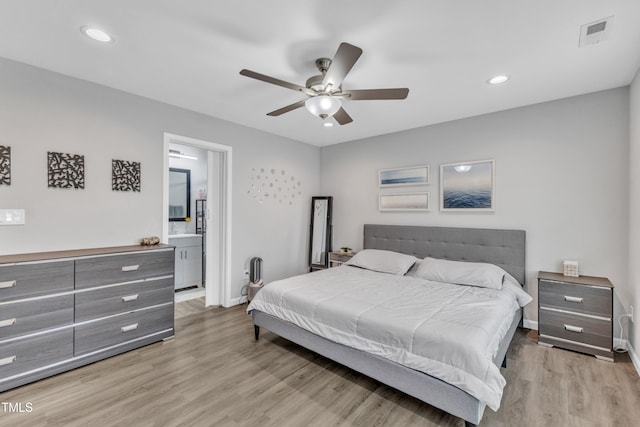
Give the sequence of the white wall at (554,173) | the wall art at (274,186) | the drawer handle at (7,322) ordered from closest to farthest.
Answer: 1. the drawer handle at (7,322)
2. the white wall at (554,173)
3. the wall art at (274,186)

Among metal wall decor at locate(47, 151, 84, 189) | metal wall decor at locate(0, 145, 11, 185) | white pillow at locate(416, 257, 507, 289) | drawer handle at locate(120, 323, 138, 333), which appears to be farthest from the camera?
white pillow at locate(416, 257, 507, 289)

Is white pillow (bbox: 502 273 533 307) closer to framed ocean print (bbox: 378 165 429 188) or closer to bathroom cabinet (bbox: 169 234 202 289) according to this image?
framed ocean print (bbox: 378 165 429 188)

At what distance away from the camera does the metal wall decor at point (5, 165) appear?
7.89ft

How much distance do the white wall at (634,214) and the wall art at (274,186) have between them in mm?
4048

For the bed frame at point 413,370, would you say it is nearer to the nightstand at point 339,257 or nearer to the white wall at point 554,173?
the white wall at point 554,173

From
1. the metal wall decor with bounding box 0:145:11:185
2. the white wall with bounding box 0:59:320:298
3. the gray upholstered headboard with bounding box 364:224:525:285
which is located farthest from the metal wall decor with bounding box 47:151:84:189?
the gray upholstered headboard with bounding box 364:224:525:285

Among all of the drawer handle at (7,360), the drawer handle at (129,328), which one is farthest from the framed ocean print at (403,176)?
the drawer handle at (7,360)

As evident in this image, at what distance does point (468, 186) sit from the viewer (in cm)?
382

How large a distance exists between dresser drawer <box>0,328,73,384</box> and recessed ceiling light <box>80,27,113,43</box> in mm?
2320

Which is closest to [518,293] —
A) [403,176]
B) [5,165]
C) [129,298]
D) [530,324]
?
[530,324]

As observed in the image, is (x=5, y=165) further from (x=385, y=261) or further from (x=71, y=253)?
(x=385, y=261)

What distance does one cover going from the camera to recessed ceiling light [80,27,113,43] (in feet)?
6.64

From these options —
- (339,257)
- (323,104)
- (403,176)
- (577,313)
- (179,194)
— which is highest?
(323,104)

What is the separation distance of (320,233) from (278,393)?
3.12m
